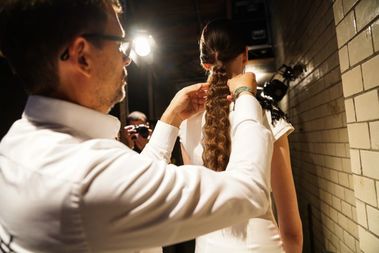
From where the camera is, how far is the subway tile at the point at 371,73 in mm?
1252

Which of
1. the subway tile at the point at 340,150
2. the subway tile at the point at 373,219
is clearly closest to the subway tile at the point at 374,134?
the subway tile at the point at 373,219

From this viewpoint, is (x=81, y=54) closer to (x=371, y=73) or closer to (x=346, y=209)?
(x=371, y=73)

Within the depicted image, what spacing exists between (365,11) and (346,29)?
0.19 m

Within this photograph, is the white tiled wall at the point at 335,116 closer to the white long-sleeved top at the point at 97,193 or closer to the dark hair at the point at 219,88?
the dark hair at the point at 219,88

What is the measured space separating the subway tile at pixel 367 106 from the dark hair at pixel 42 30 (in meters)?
1.14

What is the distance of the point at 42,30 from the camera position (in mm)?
933

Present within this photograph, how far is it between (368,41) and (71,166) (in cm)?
129

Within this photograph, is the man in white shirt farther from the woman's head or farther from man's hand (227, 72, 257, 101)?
the woman's head

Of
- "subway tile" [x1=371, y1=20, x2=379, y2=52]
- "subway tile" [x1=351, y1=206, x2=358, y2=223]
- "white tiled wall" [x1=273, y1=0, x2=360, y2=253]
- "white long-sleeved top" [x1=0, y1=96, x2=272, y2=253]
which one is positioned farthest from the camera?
"subway tile" [x1=351, y1=206, x2=358, y2=223]

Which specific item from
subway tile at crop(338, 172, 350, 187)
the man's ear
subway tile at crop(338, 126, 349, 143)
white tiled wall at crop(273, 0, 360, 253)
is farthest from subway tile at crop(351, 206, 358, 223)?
the man's ear

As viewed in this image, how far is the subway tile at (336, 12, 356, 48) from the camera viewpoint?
4.71 feet

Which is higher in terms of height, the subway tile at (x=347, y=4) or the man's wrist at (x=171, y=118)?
the subway tile at (x=347, y=4)

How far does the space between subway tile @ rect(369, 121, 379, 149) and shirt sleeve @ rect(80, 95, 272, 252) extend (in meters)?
0.67

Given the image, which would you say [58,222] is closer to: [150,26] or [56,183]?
[56,183]
